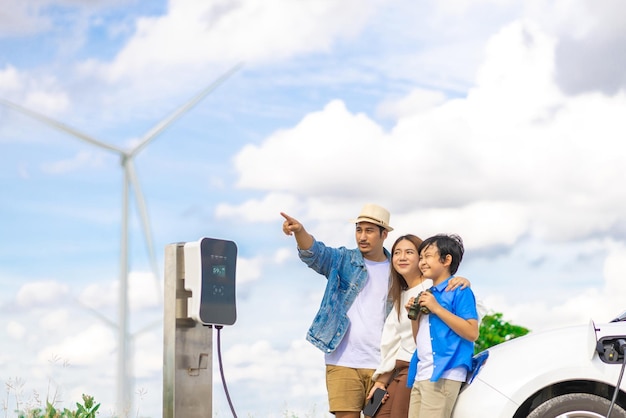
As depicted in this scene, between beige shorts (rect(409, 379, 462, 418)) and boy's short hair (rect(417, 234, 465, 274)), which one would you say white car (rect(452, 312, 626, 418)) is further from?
boy's short hair (rect(417, 234, 465, 274))

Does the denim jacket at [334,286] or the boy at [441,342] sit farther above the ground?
the denim jacket at [334,286]

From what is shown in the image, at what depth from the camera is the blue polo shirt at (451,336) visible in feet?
18.6

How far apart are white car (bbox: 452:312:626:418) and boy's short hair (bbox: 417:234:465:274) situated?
64cm

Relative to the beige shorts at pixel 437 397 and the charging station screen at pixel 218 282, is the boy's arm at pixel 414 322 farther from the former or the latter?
the charging station screen at pixel 218 282

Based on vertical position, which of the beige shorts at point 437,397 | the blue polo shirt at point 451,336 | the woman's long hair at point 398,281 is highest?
the woman's long hair at point 398,281

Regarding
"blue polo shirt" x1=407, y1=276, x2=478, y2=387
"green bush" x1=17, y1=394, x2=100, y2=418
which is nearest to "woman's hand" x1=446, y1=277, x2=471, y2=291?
"blue polo shirt" x1=407, y1=276, x2=478, y2=387

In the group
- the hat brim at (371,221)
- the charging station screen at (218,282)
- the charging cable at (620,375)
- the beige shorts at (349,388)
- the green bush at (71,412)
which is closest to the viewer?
the charging cable at (620,375)

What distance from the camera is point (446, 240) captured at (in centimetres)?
588

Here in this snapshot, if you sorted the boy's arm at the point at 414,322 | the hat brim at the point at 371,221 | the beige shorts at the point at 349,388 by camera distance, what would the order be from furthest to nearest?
the hat brim at the point at 371,221 < the beige shorts at the point at 349,388 < the boy's arm at the point at 414,322

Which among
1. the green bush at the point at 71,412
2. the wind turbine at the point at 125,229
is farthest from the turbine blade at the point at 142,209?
the green bush at the point at 71,412

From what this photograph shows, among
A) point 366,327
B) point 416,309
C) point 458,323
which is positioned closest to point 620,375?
point 458,323

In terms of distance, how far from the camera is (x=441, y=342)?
5.67 metres

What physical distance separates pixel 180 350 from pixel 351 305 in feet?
4.74

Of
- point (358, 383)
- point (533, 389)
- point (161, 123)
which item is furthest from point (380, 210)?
point (161, 123)
